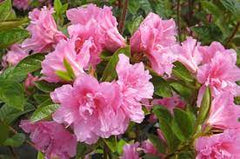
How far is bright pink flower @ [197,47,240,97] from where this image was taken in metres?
1.48

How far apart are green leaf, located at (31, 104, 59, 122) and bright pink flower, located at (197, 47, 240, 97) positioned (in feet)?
1.45

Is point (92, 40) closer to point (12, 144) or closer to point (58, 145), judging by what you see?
point (58, 145)

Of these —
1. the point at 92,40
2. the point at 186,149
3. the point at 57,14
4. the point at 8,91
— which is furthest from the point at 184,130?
the point at 57,14

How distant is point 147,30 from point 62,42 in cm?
24

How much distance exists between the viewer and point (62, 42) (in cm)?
127

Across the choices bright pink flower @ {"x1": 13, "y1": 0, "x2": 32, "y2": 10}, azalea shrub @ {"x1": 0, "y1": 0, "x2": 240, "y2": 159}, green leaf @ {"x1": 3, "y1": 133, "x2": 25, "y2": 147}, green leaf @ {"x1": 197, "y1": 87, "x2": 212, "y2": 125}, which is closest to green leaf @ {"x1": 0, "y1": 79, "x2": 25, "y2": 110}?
azalea shrub @ {"x1": 0, "y1": 0, "x2": 240, "y2": 159}

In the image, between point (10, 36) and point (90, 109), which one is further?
point (10, 36)

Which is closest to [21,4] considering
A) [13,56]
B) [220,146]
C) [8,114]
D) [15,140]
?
[13,56]

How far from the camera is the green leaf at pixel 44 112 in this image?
1291 millimetres

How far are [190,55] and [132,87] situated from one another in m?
0.39

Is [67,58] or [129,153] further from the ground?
[67,58]

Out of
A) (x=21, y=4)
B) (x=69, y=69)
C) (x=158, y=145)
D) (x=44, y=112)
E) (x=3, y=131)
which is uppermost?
(x=69, y=69)

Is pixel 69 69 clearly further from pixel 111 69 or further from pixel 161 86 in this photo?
pixel 161 86

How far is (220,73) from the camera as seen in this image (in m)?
1.50
